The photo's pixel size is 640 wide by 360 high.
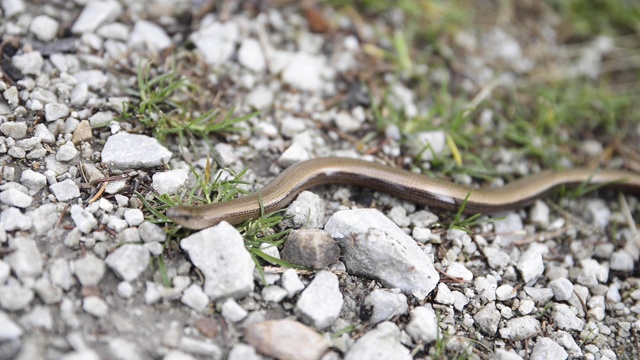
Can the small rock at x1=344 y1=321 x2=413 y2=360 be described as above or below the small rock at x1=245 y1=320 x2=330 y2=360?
below

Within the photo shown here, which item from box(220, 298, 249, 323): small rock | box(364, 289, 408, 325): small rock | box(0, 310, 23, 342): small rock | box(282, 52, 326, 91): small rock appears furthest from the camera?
box(282, 52, 326, 91): small rock

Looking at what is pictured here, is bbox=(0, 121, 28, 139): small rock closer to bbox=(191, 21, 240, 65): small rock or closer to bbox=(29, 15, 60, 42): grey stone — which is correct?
bbox=(29, 15, 60, 42): grey stone

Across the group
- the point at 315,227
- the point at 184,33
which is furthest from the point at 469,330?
the point at 184,33

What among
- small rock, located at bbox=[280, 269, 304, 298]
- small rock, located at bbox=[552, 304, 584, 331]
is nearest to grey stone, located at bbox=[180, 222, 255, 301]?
small rock, located at bbox=[280, 269, 304, 298]

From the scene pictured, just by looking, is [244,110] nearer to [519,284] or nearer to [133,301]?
[133,301]

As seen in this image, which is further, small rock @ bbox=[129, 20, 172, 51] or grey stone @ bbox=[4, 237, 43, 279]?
small rock @ bbox=[129, 20, 172, 51]

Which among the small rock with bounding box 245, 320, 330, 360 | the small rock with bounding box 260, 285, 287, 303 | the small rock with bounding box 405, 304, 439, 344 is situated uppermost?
the small rock with bounding box 260, 285, 287, 303
